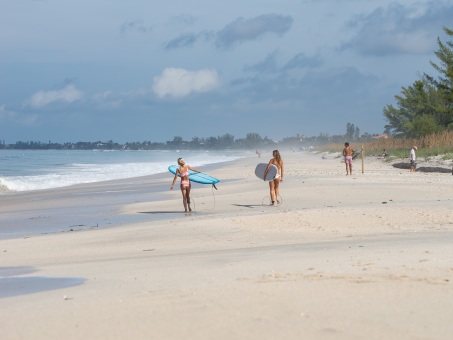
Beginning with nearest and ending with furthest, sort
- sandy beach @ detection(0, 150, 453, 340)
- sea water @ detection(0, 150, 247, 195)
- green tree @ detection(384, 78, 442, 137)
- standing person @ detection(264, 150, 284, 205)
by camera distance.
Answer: sandy beach @ detection(0, 150, 453, 340)
standing person @ detection(264, 150, 284, 205)
sea water @ detection(0, 150, 247, 195)
green tree @ detection(384, 78, 442, 137)

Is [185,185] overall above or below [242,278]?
above

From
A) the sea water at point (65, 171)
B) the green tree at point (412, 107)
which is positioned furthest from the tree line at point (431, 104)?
the sea water at point (65, 171)

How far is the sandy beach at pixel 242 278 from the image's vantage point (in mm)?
5203

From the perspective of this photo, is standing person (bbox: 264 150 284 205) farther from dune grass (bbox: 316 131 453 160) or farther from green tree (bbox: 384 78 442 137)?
green tree (bbox: 384 78 442 137)

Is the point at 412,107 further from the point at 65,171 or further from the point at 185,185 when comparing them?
the point at 185,185

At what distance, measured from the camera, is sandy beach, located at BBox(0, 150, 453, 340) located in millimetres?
5203

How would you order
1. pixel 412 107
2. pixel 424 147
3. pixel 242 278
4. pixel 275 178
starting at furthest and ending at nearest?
pixel 412 107 → pixel 424 147 → pixel 275 178 → pixel 242 278

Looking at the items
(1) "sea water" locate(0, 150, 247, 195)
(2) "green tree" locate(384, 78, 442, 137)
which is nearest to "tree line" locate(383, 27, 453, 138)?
(2) "green tree" locate(384, 78, 442, 137)

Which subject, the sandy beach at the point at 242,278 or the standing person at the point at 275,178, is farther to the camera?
the standing person at the point at 275,178

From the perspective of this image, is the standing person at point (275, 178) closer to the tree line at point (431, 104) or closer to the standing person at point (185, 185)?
the standing person at point (185, 185)

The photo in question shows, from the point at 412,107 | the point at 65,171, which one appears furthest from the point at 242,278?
the point at 412,107

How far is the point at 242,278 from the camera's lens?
6973 mm

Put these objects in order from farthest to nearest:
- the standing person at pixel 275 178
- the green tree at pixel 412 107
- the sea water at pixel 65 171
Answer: the green tree at pixel 412 107, the sea water at pixel 65 171, the standing person at pixel 275 178

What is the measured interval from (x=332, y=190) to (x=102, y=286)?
15744 mm
